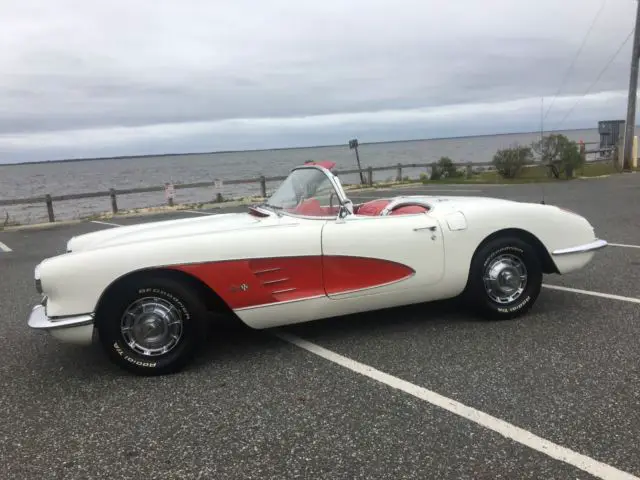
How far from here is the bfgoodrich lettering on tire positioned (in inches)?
170

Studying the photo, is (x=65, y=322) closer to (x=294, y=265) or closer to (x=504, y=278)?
(x=294, y=265)

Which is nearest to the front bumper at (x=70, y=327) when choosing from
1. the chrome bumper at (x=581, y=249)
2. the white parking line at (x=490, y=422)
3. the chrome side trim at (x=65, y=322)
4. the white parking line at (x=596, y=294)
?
the chrome side trim at (x=65, y=322)

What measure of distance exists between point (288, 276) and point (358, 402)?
105cm

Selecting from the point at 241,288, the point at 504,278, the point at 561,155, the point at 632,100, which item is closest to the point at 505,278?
the point at 504,278

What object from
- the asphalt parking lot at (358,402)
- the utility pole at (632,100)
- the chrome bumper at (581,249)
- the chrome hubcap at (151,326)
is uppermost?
the utility pole at (632,100)

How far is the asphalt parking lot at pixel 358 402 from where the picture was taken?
2588mm

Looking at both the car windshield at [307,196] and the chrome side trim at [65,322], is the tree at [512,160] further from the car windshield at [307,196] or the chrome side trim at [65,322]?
the chrome side trim at [65,322]

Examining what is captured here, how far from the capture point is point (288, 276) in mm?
3807

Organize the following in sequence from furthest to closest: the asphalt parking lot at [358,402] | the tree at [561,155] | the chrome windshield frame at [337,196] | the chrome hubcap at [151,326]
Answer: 1. the tree at [561,155]
2. the chrome windshield frame at [337,196]
3. the chrome hubcap at [151,326]
4. the asphalt parking lot at [358,402]

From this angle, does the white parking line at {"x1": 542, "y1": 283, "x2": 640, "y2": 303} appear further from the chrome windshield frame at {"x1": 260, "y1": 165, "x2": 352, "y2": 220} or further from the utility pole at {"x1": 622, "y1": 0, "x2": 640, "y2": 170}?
the utility pole at {"x1": 622, "y1": 0, "x2": 640, "y2": 170}

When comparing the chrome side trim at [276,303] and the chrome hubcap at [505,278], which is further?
the chrome hubcap at [505,278]

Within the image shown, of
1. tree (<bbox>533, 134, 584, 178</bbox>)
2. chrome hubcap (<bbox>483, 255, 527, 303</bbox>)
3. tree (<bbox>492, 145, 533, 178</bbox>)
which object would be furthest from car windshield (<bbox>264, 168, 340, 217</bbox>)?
tree (<bbox>492, 145, 533, 178</bbox>)

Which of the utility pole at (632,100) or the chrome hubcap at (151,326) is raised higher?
the utility pole at (632,100)

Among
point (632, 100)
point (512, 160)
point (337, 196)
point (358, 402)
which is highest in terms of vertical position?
point (632, 100)
